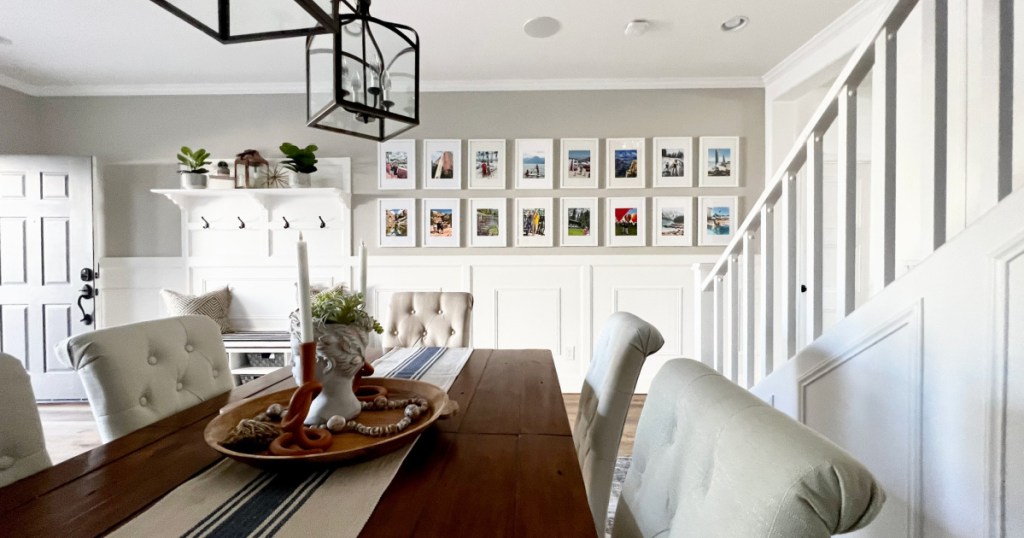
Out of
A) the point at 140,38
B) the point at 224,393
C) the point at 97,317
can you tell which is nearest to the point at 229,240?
the point at 97,317

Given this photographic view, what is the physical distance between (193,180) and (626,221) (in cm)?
323

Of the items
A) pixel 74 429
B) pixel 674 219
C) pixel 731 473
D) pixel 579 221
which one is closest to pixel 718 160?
pixel 674 219

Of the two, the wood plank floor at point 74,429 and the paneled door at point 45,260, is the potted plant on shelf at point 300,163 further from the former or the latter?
the wood plank floor at point 74,429

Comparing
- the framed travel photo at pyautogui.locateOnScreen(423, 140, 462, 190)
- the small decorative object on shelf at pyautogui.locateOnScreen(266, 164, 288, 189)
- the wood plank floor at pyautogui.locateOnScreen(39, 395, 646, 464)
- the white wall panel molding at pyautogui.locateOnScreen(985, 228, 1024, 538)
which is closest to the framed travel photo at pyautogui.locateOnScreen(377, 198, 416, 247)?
the framed travel photo at pyautogui.locateOnScreen(423, 140, 462, 190)

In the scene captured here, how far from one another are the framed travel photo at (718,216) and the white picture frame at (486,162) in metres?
1.54

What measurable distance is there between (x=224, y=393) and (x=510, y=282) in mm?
2167

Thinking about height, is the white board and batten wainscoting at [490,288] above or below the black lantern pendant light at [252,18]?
below

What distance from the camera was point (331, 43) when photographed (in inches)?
38.4

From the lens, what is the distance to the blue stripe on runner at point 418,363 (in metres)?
1.42

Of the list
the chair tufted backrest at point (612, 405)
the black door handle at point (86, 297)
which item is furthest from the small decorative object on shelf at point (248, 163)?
the chair tufted backrest at point (612, 405)

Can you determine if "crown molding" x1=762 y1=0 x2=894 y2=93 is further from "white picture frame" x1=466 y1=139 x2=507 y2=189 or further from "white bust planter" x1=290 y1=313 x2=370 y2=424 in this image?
"white bust planter" x1=290 y1=313 x2=370 y2=424

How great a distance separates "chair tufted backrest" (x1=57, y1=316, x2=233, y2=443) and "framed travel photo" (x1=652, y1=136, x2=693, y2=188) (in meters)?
2.97

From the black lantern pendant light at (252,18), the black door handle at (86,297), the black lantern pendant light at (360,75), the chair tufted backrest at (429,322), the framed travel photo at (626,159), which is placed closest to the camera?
the black lantern pendant light at (252,18)

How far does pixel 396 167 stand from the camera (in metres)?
3.24
